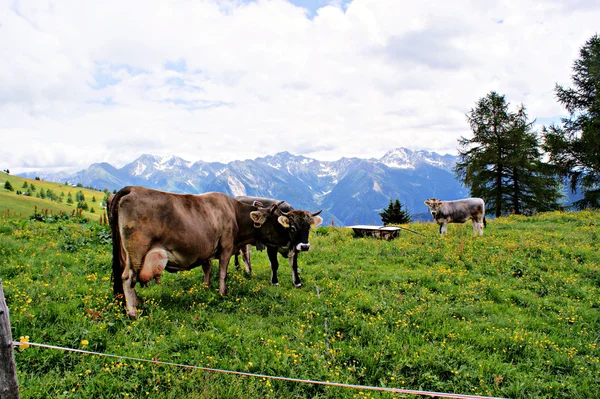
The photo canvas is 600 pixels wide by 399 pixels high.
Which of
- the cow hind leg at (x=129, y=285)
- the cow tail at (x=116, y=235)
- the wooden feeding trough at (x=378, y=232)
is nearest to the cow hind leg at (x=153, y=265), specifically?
the cow hind leg at (x=129, y=285)

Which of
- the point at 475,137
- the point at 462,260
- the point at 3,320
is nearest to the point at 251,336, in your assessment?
the point at 3,320

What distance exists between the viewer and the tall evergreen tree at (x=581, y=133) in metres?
29.9

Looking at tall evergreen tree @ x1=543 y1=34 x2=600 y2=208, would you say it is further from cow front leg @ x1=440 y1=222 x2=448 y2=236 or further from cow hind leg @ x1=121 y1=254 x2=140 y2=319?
cow hind leg @ x1=121 y1=254 x2=140 y2=319

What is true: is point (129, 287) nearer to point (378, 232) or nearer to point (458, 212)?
point (378, 232)

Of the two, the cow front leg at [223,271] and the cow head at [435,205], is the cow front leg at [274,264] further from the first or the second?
the cow head at [435,205]

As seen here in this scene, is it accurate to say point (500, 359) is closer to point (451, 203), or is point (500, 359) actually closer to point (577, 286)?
point (577, 286)

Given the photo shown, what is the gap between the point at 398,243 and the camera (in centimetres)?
1598

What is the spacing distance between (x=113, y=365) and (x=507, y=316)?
869cm

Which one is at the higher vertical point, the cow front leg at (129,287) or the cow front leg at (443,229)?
the cow front leg at (443,229)

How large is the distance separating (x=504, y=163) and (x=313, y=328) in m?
35.9

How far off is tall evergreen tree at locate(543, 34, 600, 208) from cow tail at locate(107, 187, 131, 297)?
36.2m

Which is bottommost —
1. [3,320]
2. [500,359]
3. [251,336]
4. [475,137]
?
[500,359]

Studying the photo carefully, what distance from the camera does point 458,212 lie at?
19234mm

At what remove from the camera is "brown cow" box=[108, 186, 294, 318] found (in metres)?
6.90
